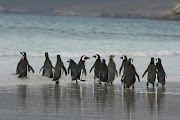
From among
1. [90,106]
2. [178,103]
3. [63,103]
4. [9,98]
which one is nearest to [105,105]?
[90,106]

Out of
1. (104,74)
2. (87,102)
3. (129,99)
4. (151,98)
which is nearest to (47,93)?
(87,102)

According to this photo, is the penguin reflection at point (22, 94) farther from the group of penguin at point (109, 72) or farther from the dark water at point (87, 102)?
the group of penguin at point (109, 72)

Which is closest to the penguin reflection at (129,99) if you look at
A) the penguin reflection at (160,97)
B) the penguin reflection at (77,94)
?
the penguin reflection at (160,97)

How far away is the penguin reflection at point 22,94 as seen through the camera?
6.89 meters

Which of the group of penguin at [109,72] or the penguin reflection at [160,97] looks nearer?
the penguin reflection at [160,97]

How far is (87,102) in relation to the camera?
7086mm

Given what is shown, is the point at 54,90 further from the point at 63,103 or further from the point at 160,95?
the point at 160,95

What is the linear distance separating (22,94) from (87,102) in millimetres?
1437

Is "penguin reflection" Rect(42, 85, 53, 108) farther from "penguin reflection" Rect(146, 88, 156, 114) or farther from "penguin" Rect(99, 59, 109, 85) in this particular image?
"penguin reflection" Rect(146, 88, 156, 114)

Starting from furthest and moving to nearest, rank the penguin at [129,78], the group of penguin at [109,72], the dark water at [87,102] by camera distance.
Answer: the group of penguin at [109,72] → the penguin at [129,78] → the dark water at [87,102]

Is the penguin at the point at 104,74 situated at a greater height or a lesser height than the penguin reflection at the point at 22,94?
greater

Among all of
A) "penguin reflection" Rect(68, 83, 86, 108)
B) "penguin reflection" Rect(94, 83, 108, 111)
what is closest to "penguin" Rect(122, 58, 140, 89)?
"penguin reflection" Rect(94, 83, 108, 111)

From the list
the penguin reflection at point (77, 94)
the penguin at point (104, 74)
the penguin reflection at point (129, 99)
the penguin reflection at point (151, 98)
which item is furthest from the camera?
the penguin at point (104, 74)

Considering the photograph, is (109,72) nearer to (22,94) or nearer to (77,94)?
(77,94)
